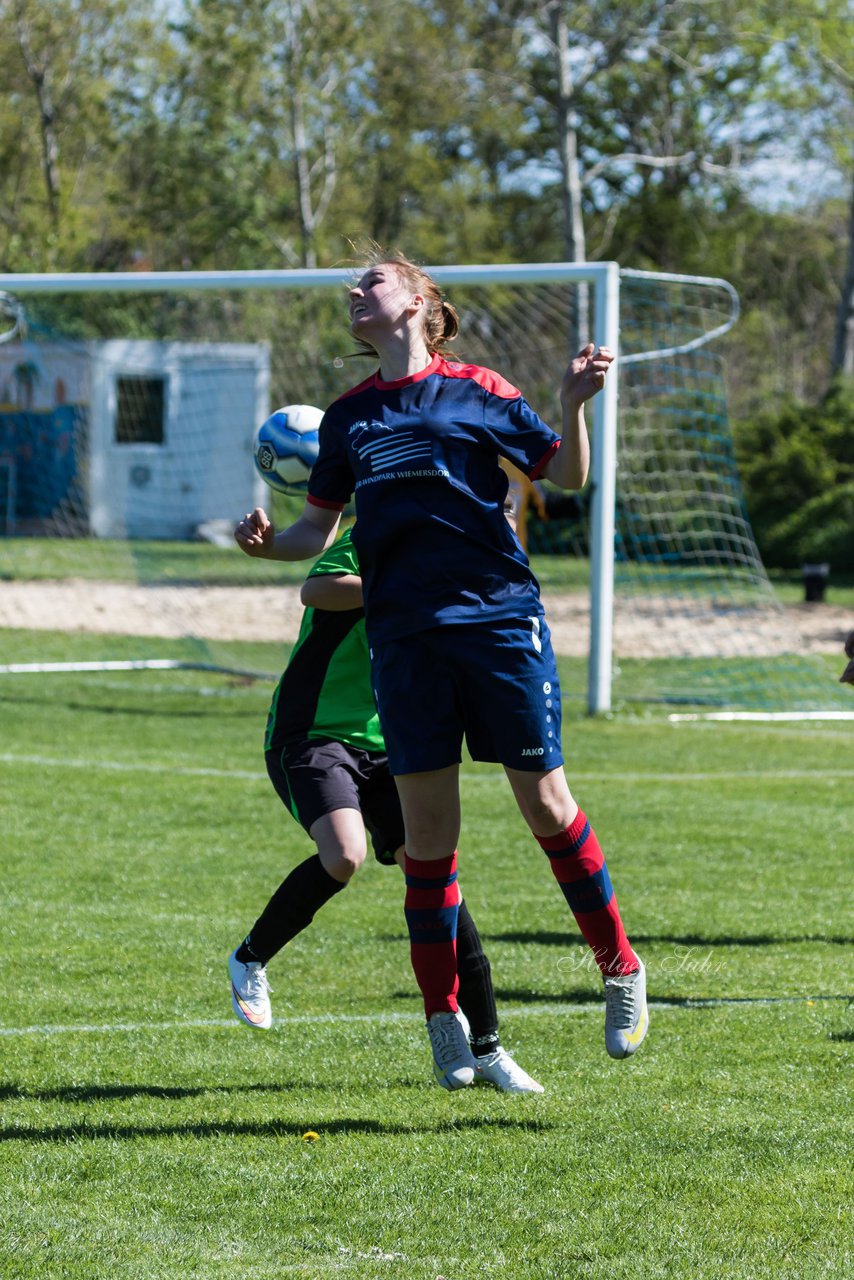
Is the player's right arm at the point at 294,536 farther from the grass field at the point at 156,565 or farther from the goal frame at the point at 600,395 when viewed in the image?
the grass field at the point at 156,565

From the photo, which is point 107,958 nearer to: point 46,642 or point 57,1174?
point 57,1174

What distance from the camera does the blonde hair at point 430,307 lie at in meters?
4.06

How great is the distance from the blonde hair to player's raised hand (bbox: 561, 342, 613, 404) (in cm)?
41

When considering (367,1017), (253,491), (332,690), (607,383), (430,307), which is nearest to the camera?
(430,307)

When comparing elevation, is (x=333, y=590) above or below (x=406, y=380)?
below

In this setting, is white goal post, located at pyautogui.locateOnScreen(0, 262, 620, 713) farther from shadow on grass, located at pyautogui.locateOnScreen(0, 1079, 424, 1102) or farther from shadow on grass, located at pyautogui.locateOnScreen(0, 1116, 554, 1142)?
shadow on grass, located at pyautogui.locateOnScreen(0, 1116, 554, 1142)

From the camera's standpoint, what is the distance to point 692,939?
596cm

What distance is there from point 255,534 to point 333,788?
76cm

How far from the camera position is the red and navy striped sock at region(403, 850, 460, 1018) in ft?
13.0

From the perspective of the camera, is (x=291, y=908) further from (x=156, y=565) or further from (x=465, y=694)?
(x=156, y=565)

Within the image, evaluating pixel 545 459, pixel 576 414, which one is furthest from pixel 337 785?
pixel 576 414

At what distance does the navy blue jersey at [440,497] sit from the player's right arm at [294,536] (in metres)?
0.28

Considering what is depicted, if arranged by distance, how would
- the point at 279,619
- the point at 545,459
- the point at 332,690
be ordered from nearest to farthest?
the point at 545,459
the point at 332,690
the point at 279,619

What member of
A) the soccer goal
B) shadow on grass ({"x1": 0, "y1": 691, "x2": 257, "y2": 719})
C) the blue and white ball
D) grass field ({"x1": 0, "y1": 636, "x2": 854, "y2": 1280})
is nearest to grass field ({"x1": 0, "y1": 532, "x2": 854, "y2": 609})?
the soccer goal
